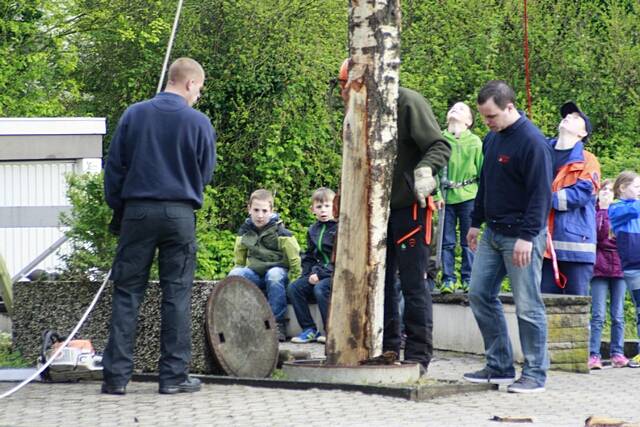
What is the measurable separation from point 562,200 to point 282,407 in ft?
12.5

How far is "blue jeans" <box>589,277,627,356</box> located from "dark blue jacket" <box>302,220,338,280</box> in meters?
2.29

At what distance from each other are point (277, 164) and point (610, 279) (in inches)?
408

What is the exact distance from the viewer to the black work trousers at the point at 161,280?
857cm

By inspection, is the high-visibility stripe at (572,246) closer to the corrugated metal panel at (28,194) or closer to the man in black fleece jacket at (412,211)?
the man in black fleece jacket at (412,211)

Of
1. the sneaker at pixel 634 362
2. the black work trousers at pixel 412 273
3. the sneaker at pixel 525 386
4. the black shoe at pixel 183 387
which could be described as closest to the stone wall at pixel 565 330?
the sneaker at pixel 634 362

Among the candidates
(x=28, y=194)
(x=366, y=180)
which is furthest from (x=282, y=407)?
(x=28, y=194)

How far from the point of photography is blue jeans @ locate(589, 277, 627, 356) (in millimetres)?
11852

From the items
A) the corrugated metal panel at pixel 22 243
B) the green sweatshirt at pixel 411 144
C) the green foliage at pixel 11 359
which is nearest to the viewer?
the green sweatshirt at pixel 411 144

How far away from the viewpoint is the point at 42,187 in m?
16.1

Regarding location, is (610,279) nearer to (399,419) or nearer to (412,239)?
(412,239)

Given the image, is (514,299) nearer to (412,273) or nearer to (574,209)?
(412,273)

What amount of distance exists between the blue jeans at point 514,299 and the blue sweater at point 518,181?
151 mm

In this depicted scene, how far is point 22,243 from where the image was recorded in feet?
52.1

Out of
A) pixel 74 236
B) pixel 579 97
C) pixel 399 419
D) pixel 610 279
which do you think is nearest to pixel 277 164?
pixel 579 97
